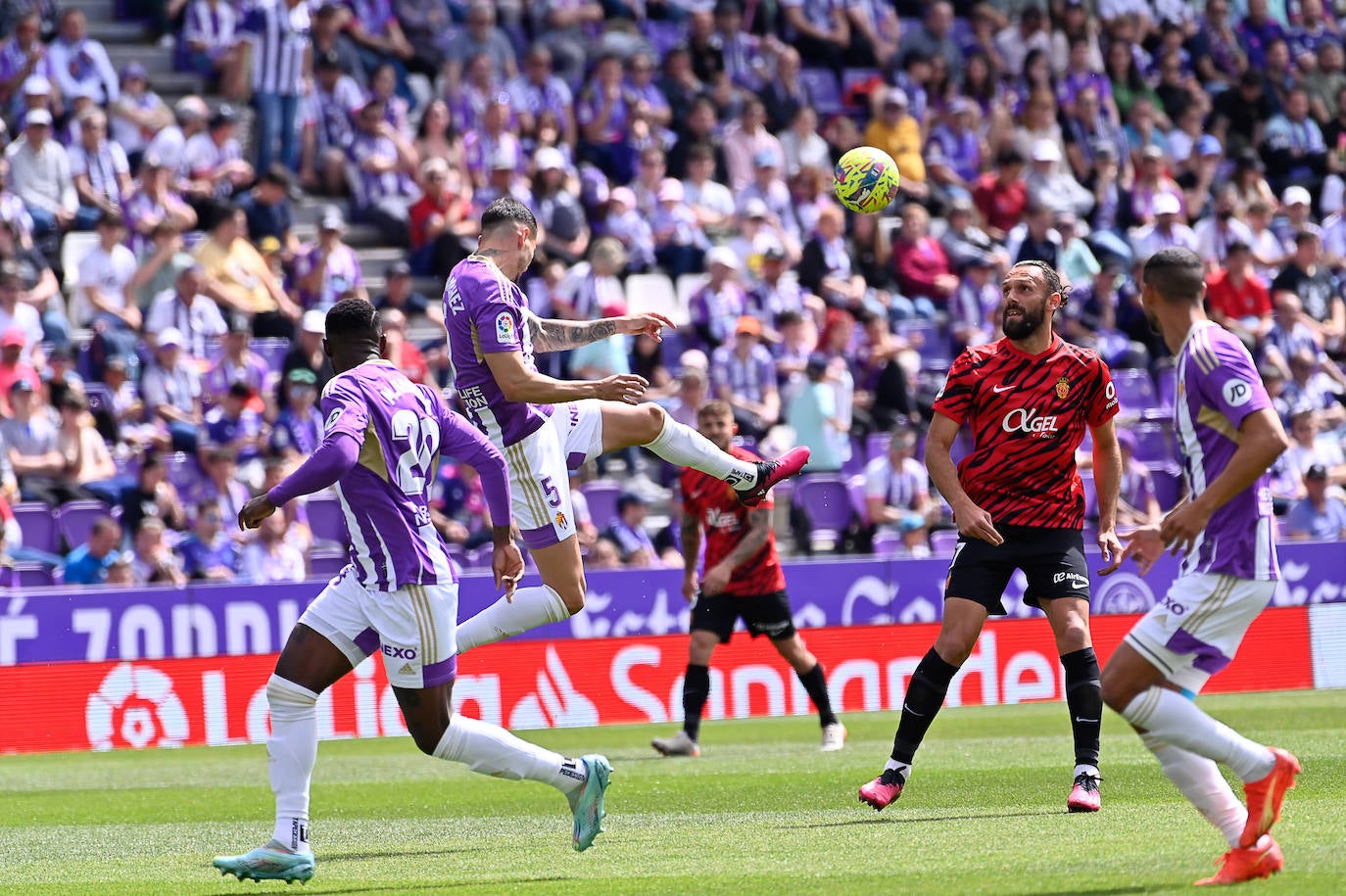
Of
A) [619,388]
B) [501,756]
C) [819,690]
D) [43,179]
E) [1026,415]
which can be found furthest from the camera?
[43,179]

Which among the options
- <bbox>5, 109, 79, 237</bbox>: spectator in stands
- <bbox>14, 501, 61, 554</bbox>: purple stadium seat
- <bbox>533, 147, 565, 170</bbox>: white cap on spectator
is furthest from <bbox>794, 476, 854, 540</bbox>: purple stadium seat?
<bbox>5, 109, 79, 237</bbox>: spectator in stands

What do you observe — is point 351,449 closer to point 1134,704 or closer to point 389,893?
point 389,893

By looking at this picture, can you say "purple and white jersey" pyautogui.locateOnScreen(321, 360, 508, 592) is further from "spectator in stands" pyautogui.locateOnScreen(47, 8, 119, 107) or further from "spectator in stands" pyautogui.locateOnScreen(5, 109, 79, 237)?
"spectator in stands" pyautogui.locateOnScreen(47, 8, 119, 107)

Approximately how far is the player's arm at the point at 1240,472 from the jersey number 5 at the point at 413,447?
295 centimetres

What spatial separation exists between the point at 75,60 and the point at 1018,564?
1398cm

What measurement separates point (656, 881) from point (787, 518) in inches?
486

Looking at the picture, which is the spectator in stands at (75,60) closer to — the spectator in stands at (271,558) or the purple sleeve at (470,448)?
the spectator in stands at (271,558)

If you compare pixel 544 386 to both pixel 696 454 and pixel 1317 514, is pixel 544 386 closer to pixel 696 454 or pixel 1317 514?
pixel 696 454

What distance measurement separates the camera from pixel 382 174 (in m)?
20.7

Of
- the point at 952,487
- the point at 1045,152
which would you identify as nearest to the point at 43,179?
the point at 1045,152

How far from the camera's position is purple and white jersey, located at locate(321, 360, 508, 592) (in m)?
7.53

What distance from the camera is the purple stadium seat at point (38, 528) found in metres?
16.6

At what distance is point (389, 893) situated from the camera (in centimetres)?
721

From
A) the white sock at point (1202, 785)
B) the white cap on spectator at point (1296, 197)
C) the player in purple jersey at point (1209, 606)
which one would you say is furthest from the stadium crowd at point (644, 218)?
the white sock at point (1202, 785)
